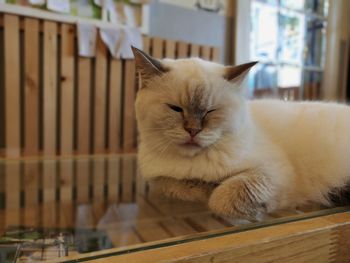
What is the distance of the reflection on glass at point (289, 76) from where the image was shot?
2.57 metres

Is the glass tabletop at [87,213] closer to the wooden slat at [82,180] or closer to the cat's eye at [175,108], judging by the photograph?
the wooden slat at [82,180]

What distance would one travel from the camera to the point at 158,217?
3.01 feet

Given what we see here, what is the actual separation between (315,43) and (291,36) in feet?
1.17

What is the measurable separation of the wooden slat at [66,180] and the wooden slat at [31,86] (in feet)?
1.17

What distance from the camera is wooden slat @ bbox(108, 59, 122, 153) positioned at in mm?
1790

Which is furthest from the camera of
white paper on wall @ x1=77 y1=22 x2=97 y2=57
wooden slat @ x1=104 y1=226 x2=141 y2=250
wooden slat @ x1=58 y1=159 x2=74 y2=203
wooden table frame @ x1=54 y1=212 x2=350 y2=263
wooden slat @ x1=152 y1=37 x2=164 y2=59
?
wooden slat @ x1=152 y1=37 x2=164 y2=59

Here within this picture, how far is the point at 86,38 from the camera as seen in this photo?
1650 mm

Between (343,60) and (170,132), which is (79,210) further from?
(343,60)

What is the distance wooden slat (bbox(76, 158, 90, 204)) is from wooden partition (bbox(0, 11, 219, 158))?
35cm

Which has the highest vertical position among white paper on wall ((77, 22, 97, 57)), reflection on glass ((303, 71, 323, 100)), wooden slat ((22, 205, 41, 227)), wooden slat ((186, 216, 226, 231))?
white paper on wall ((77, 22, 97, 57))

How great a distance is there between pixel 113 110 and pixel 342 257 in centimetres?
142

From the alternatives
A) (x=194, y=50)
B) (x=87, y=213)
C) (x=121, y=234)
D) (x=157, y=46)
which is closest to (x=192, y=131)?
(x=121, y=234)

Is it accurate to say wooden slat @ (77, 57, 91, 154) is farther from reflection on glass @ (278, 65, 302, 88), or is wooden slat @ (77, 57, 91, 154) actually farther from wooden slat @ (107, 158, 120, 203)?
reflection on glass @ (278, 65, 302, 88)

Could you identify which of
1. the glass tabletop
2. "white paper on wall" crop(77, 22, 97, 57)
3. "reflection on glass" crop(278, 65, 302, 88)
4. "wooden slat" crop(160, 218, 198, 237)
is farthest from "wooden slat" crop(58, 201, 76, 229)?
"reflection on glass" crop(278, 65, 302, 88)
